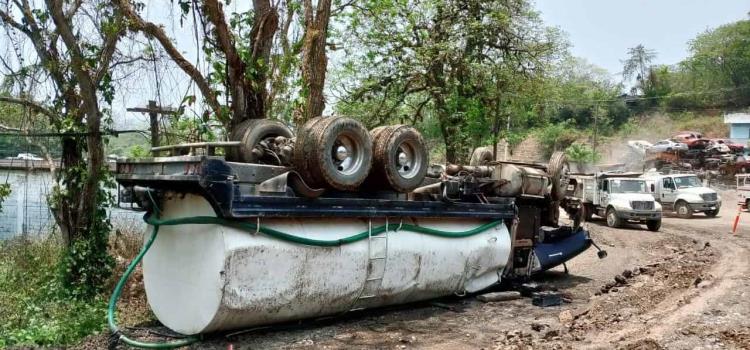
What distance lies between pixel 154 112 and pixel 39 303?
9.10 feet

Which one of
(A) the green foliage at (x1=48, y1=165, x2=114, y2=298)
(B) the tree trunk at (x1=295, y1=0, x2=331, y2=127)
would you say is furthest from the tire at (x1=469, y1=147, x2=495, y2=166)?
(A) the green foliage at (x1=48, y1=165, x2=114, y2=298)

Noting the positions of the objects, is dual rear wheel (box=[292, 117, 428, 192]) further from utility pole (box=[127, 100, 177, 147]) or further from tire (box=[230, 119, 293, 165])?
utility pole (box=[127, 100, 177, 147])

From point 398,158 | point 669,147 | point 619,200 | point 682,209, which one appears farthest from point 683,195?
point 398,158

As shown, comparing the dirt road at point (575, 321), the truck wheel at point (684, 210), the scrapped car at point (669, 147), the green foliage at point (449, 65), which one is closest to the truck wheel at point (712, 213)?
the truck wheel at point (684, 210)

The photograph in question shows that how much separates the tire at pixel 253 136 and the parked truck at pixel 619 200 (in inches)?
613

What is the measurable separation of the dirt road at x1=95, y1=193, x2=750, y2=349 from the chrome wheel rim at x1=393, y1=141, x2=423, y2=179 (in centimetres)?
156

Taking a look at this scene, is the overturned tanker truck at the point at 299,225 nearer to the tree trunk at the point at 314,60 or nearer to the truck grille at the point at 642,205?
the tree trunk at the point at 314,60

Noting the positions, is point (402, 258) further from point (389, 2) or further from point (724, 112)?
point (724, 112)

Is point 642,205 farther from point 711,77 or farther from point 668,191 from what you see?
point 711,77

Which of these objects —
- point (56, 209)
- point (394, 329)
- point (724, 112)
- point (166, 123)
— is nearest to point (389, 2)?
point (166, 123)

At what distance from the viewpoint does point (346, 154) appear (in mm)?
6785

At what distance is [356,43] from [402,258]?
16967mm

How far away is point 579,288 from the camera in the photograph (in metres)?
10.2

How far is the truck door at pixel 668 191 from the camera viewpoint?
27.5m
